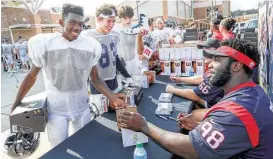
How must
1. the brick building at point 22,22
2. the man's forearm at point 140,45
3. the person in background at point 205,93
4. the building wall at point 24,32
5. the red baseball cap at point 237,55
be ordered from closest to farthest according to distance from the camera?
the red baseball cap at point 237,55, the person in background at point 205,93, the man's forearm at point 140,45, the brick building at point 22,22, the building wall at point 24,32

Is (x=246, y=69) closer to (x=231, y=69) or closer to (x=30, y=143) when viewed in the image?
(x=231, y=69)

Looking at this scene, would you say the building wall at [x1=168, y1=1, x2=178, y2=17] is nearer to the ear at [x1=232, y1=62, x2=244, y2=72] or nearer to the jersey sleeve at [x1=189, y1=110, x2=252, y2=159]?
the ear at [x1=232, y1=62, x2=244, y2=72]

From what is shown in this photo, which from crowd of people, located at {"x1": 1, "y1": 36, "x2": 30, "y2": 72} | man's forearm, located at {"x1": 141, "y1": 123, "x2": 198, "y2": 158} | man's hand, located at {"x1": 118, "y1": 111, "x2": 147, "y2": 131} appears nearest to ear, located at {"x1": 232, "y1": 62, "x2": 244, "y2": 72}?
man's forearm, located at {"x1": 141, "y1": 123, "x2": 198, "y2": 158}

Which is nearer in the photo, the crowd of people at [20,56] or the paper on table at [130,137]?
the paper on table at [130,137]

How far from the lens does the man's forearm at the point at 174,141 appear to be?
43.6 inches

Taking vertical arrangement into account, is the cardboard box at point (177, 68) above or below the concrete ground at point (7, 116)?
above

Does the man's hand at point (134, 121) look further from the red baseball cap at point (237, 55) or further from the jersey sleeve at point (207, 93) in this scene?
the jersey sleeve at point (207, 93)

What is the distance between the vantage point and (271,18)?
2.16m

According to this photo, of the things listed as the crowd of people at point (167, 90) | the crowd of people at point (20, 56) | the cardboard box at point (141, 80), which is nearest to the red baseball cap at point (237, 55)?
the crowd of people at point (167, 90)

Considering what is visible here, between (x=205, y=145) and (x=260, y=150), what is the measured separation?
27 cm

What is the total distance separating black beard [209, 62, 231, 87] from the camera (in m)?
1.30

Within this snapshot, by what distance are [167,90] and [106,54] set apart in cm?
81

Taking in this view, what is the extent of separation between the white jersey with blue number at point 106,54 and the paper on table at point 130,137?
122 cm

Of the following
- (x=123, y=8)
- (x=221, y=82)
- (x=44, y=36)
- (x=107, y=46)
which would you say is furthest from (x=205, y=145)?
(x=123, y=8)
